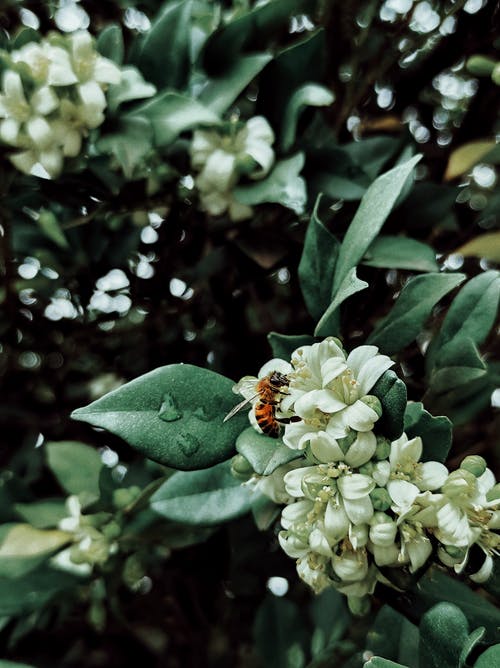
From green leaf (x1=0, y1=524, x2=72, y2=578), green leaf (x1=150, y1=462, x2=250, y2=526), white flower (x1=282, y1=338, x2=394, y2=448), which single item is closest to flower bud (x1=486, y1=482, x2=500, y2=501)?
white flower (x1=282, y1=338, x2=394, y2=448)

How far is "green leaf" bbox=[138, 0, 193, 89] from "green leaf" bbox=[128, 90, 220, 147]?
0.08m

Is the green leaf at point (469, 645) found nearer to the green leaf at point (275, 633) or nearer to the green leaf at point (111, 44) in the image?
the green leaf at point (275, 633)

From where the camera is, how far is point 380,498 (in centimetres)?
51

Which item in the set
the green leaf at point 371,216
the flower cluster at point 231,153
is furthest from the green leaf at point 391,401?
the flower cluster at point 231,153

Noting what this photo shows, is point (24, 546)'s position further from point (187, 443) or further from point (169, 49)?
point (169, 49)

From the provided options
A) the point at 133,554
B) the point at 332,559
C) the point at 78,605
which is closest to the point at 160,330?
the point at 133,554

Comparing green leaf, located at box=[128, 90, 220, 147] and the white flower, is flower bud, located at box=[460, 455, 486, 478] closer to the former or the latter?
the white flower

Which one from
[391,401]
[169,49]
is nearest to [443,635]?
[391,401]

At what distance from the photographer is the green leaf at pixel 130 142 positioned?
2.47 feet

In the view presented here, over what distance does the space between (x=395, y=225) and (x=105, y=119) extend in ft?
1.17

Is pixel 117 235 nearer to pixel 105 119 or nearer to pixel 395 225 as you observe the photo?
pixel 105 119

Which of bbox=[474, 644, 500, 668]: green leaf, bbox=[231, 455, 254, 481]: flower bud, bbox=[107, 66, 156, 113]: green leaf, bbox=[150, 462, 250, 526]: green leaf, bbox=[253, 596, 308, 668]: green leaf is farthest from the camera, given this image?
bbox=[253, 596, 308, 668]: green leaf

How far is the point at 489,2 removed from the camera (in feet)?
3.12

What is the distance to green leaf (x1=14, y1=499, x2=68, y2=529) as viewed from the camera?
869mm
